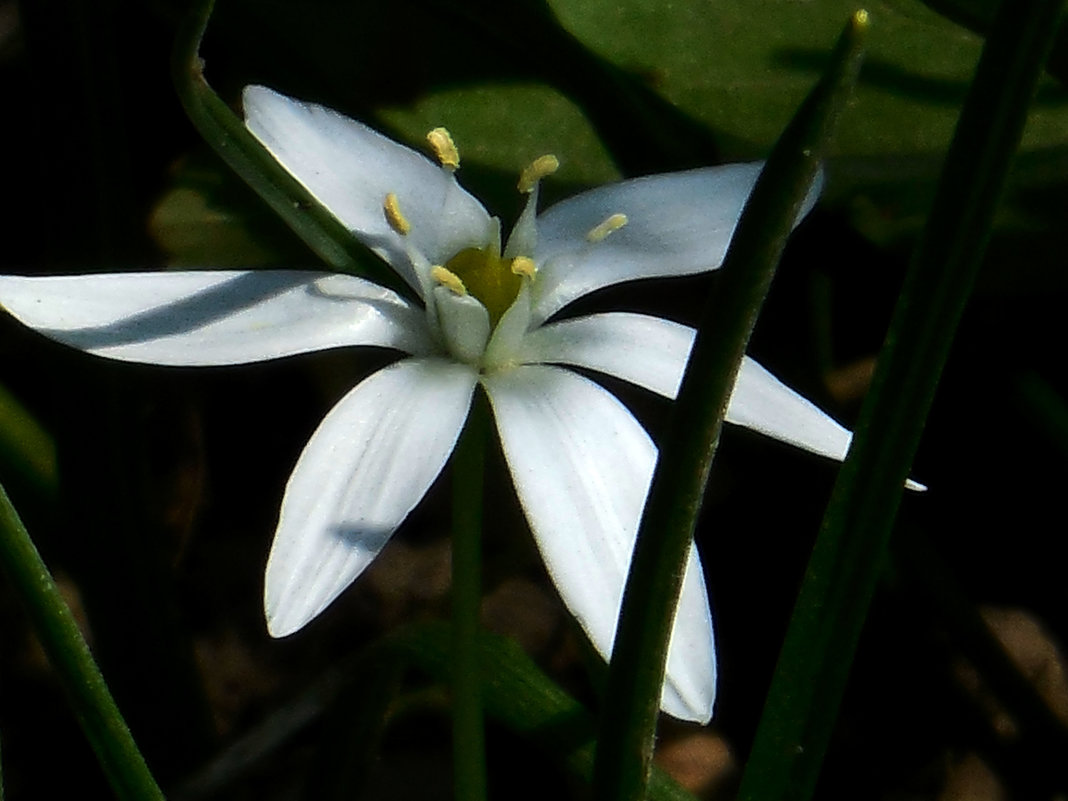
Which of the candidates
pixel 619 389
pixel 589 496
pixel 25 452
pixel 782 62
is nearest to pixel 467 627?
pixel 589 496

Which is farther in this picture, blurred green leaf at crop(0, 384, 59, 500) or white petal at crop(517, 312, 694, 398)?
blurred green leaf at crop(0, 384, 59, 500)

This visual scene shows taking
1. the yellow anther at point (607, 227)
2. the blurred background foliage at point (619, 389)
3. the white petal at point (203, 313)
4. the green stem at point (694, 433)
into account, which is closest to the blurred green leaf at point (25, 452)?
the blurred background foliage at point (619, 389)

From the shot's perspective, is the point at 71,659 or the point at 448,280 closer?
the point at 71,659

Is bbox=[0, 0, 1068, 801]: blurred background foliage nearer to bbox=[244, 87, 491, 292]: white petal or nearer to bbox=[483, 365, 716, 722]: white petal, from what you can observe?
bbox=[244, 87, 491, 292]: white petal

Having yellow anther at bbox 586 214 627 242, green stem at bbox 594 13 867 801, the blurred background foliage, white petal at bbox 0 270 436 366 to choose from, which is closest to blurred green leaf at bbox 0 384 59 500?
the blurred background foliage

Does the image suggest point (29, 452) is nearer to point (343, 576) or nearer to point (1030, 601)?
point (343, 576)

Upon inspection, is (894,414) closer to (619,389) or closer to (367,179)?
(367,179)

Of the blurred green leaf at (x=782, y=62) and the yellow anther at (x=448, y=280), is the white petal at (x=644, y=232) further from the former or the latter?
the blurred green leaf at (x=782, y=62)
